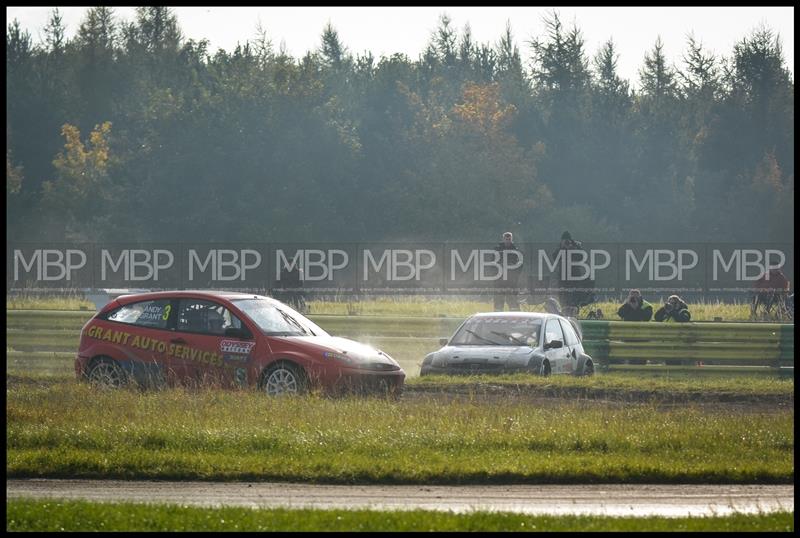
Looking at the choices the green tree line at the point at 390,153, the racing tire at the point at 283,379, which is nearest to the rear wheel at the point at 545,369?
the racing tire at the point at 283,379

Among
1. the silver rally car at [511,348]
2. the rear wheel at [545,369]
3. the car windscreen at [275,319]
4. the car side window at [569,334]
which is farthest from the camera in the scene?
the car side window at [569,334]

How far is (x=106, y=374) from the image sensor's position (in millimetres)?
17203

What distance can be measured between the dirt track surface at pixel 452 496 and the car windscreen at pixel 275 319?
5690mm

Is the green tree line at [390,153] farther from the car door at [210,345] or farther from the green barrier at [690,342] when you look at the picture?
the car door at [210,345]

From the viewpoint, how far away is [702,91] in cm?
8450

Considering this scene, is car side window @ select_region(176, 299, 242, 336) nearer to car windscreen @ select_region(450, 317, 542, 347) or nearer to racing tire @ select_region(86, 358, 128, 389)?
racing tire @ select_region(86, 358, 128, 389)

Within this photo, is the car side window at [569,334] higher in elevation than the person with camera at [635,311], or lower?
lower

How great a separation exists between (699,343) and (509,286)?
8.56 m

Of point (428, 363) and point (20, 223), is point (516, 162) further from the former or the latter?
point (428, 363)

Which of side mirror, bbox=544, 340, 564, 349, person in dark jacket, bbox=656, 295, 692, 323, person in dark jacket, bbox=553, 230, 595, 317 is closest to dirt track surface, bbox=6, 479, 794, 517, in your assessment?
side mirror, bbox=544, 340, 564, 349

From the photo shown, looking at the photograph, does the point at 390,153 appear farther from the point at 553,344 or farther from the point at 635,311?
the point at 553,344

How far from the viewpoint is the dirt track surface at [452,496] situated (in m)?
10.1

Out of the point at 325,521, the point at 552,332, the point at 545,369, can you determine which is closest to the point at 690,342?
the point at 552,332

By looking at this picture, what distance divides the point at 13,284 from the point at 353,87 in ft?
157
